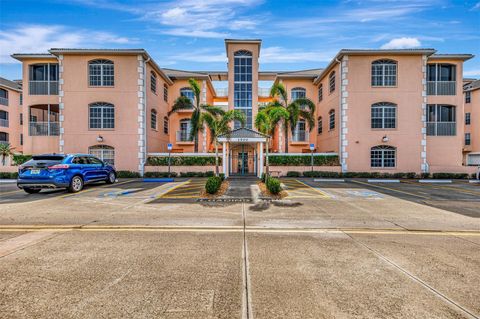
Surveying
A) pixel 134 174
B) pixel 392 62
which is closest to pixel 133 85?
pixel 134 174

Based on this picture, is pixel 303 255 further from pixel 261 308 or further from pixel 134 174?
pixel 134 174

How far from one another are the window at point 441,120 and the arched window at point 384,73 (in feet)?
13.9

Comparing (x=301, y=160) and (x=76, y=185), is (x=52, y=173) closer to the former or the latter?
(x=76, y=185)

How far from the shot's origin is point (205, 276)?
11.1 feet

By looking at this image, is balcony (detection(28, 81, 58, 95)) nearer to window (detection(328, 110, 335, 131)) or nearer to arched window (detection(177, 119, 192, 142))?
arched window (detection(177, 119, 192, 142))

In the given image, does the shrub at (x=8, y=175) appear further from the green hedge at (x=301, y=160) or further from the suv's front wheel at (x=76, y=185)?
the green hedge at (x=301, y=160)

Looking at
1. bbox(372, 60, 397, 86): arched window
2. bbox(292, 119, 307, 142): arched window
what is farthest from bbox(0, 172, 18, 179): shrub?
bbox(372, 60, 397, 86): arched window

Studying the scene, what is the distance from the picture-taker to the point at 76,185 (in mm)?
11336

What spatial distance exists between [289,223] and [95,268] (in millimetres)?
4271

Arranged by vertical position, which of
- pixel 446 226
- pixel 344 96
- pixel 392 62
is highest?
pixel 392 62

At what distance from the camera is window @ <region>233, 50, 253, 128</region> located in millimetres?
24984

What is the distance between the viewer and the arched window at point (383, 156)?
66.9 feet

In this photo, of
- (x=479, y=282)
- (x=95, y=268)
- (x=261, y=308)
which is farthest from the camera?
(x=95, y=268)

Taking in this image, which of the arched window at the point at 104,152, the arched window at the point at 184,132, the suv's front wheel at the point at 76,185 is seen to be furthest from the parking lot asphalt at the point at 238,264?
the arched window at the point at 184,132
